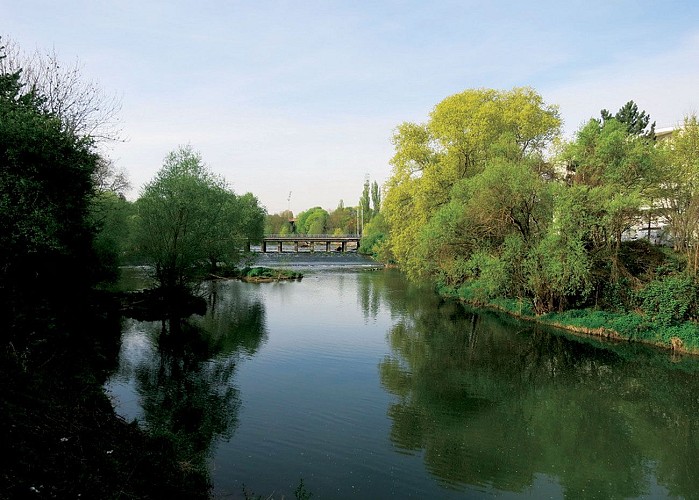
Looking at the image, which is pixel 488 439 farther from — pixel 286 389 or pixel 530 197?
pixel 530 197

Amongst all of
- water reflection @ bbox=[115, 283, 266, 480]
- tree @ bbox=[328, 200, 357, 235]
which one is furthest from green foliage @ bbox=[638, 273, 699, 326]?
tree @ bbox=[328, 200, 357, 235]

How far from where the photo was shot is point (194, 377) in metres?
19.7

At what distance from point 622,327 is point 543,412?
12.3 metres

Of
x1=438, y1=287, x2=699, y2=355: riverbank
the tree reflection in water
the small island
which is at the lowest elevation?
the tree reflection in water

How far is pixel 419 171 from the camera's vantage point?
1670 inches

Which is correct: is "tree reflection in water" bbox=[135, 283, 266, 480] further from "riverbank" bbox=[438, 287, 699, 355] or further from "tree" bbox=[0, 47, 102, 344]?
"riverbank" bbox=[438, 287, 699, 355]

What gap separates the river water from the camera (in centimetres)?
1238

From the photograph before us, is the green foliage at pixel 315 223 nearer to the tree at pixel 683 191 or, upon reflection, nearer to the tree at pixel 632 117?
the tree at pixel 632 117

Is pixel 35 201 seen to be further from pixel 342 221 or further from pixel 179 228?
pixel 342 221

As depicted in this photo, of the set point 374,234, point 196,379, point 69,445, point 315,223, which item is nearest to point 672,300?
point 196,379

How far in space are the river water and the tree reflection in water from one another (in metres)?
0.09

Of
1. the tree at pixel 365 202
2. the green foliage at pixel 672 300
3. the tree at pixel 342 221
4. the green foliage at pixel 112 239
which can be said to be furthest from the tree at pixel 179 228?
the tree at pixel 342 221

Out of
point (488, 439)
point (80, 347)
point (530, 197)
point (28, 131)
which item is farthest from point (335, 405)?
point (530, 197)

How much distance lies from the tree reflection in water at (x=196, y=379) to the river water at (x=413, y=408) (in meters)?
0.09
